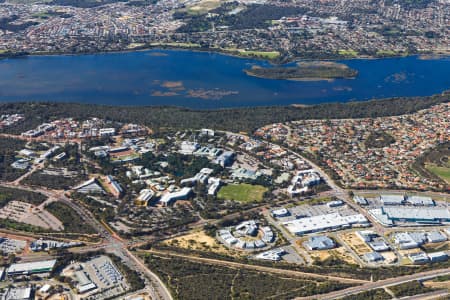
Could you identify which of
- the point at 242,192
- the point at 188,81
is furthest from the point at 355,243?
the point at 188,81

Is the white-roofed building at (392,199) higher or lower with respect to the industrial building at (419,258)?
higher

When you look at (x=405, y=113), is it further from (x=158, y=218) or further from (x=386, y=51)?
(x=158, y=218)

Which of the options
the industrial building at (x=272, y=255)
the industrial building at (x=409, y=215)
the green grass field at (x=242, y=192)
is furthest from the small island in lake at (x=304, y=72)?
the industrial building at (x=272, y=255)

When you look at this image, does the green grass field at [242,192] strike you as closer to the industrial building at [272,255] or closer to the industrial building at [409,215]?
the industrial building at [272,255]

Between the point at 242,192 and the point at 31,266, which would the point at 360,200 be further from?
the point at 31,266

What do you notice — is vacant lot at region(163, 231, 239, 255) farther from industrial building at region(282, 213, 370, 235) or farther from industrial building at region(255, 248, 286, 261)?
industrial building at region(282, 213, 370, 235)

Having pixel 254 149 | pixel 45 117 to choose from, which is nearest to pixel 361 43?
pixel 254 149

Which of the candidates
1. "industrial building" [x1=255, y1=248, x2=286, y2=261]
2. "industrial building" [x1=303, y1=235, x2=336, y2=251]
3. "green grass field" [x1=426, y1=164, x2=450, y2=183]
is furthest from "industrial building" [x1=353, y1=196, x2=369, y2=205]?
"industrial building" [x1=255, y1=248, x2=286, y2=261]
